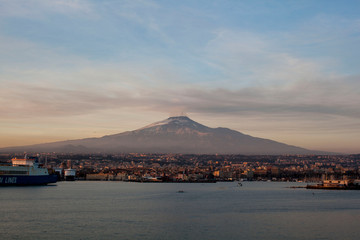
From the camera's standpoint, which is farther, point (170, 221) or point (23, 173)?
point (23, 173)

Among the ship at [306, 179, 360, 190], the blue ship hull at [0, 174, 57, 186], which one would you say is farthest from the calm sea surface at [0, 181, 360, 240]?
the ship at [306, 179, 360, 190]

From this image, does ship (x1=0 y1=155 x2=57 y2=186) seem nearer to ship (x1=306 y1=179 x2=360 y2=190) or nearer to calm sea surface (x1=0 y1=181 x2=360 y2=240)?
calm sea surface (x1=0 y1=181 x2=360 y2=240)

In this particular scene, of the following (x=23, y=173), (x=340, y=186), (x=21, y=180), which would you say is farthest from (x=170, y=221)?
(x=340, y=186)

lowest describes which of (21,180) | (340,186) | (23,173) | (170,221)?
(340,186)

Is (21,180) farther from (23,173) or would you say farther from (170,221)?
(170,221)

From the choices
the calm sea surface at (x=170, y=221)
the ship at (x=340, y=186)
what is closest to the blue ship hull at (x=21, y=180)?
the calm sea surface at (x=170, y=221)

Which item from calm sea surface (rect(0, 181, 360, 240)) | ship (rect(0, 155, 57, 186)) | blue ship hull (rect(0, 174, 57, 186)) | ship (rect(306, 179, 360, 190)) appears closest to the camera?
calm sea surface (rect(0, 181, 360, 240))

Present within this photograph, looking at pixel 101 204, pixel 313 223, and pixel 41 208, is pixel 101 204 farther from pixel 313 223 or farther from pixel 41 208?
pixel 313 223

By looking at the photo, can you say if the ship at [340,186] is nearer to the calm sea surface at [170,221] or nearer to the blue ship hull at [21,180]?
the calm sea surface at [170,221]

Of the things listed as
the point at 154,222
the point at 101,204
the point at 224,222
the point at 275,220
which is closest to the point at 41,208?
the point at 101,204
